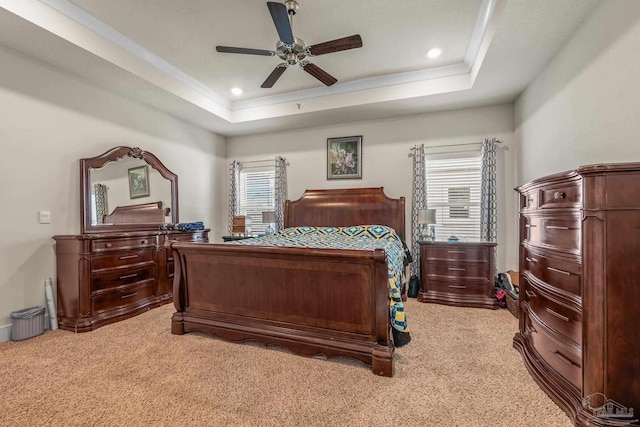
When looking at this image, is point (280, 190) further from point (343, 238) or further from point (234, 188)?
point (343, 238)

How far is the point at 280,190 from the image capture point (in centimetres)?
527

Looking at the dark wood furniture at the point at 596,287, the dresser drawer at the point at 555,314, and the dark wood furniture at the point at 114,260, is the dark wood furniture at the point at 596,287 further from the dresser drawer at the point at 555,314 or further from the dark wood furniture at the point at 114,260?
the dark wood furniture at the point at 114,260

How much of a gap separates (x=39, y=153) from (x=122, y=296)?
5.72 feet

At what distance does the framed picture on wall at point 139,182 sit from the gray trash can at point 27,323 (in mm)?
1692

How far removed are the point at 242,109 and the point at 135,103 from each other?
1555mm

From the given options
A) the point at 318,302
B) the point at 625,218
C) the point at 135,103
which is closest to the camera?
the point at 625,218

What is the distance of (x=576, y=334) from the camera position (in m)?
1.58

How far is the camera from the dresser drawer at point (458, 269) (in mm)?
3715

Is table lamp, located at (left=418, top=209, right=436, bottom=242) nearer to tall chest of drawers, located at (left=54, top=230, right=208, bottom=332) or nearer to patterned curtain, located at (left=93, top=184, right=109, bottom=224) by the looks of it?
tall chest of drawers, located at (left=54, top=230, right=208, bottom=332)

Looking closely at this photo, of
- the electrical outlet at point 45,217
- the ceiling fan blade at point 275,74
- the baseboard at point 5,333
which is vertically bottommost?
the baseboard at point 5,333

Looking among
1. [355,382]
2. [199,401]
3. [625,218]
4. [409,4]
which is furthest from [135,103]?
[625,218]

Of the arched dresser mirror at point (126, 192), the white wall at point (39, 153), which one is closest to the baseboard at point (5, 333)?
the white wall at point (39, 153)

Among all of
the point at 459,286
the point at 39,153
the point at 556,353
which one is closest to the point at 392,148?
the point at 459,286

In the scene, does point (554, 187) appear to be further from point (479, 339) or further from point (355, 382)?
point (355, 382)
